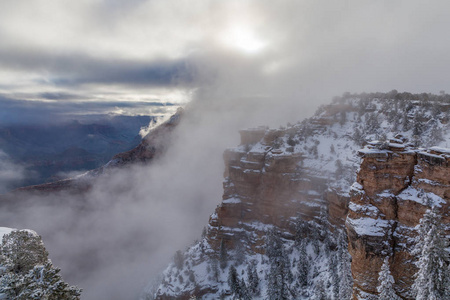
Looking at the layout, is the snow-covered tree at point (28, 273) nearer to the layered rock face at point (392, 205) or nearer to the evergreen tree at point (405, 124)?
the layered rock face at point (392, 205)

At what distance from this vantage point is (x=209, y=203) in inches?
7382

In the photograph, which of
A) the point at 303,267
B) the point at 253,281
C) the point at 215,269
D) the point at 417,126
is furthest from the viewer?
the point at 215,269

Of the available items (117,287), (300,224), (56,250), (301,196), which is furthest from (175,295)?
(56,250)

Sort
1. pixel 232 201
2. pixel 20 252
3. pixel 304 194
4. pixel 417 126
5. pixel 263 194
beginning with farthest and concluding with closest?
pixel 232 201 → pixel 263 194 → pixel 304 194 → pixel 417 126 → pixel 20 252

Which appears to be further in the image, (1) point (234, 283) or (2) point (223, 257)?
(2) point (223, 257)

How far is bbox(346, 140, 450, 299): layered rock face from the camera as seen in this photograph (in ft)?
82.6

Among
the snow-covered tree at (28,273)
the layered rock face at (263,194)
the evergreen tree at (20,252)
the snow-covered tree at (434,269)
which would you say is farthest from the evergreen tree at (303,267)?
the evergreen tree at (20,252)

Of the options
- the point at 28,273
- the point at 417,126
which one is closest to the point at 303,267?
the point at 417,126

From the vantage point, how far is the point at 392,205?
2762 cm

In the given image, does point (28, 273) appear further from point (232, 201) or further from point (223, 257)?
point (232, 201)

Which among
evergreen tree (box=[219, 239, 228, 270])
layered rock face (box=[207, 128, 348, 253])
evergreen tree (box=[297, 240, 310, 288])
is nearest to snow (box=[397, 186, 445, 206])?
evergreen tree (box=[297, 240, 310, 288])

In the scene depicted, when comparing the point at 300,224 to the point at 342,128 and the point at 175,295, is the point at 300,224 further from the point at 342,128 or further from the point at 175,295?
the point at 175,295

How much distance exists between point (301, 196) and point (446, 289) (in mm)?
52132

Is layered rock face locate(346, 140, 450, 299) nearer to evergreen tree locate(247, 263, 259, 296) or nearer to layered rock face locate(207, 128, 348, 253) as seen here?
evergreen tree locate(247, 263, 259, 296)
